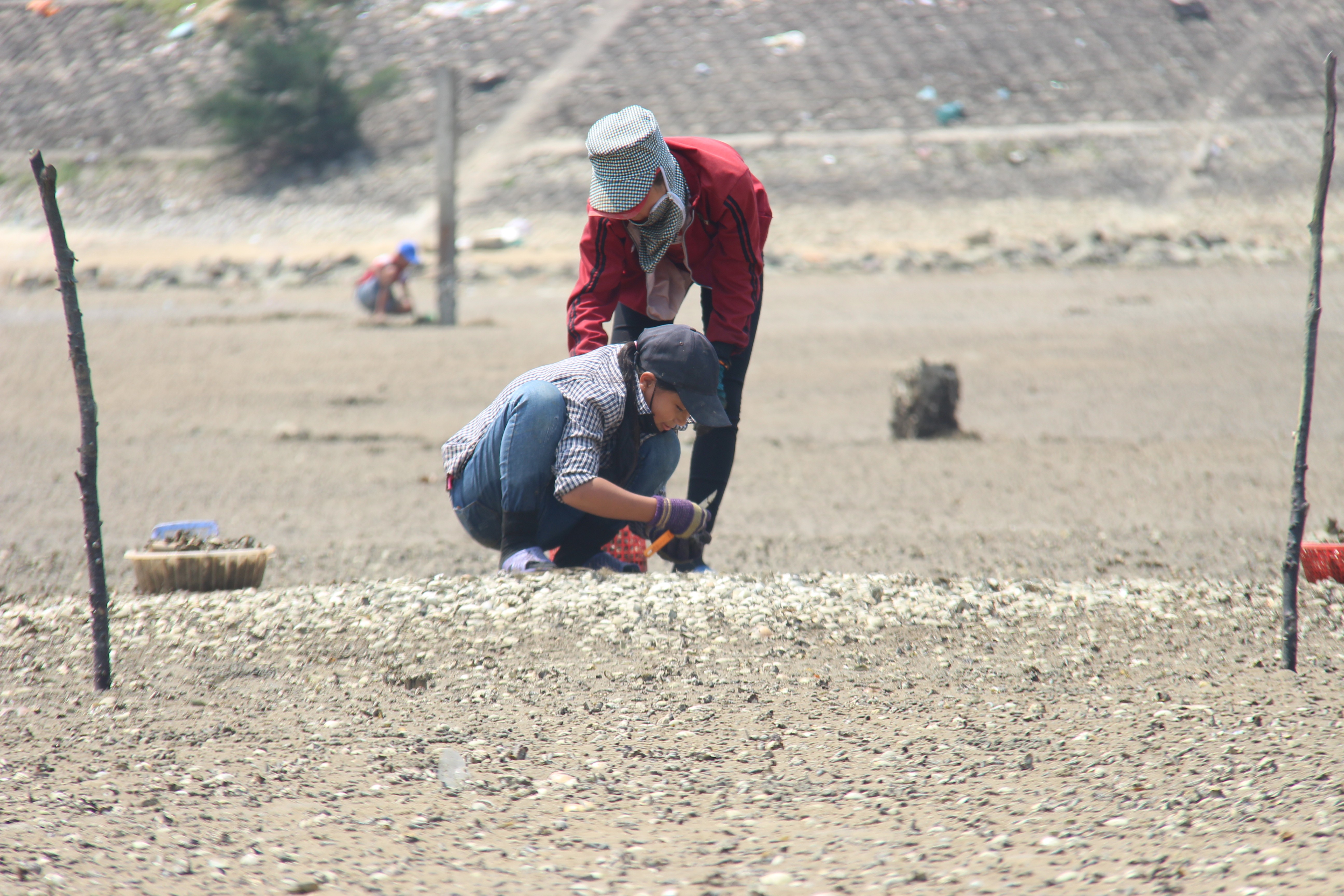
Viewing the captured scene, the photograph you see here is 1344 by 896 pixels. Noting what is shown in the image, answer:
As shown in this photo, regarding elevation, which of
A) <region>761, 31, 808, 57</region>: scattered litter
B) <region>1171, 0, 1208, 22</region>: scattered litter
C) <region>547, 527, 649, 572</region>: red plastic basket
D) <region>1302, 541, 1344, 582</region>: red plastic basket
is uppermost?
<region>547, 527, 649, 572</region>: red plastic basket

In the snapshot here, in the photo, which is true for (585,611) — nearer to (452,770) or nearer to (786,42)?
(452,770)

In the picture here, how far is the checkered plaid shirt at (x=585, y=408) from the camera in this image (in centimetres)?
334

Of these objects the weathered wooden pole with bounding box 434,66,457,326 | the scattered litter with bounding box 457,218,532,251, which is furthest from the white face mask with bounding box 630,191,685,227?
the scattered litter with bounding box 457,218,532,251

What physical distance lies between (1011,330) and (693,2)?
18.6 m

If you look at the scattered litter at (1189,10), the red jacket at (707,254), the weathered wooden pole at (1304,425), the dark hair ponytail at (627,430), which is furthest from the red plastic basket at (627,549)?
the scattered litter at (1189,10)

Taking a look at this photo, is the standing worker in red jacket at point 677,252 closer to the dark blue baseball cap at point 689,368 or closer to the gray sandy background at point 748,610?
the dark blue baseball cap at point 689,368

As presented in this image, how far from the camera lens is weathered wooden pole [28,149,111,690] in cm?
282

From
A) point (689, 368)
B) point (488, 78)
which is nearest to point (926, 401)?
point (689, 368)

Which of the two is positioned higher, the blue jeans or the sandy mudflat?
the blue jeans

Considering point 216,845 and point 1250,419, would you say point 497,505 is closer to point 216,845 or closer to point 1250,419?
point 216,845

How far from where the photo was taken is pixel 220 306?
14164mm

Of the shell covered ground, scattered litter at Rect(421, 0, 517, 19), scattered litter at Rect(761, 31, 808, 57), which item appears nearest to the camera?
the shell covered ground

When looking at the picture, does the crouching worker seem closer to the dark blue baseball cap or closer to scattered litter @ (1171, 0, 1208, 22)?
the dark blue baseball cap

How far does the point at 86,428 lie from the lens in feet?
9.50
